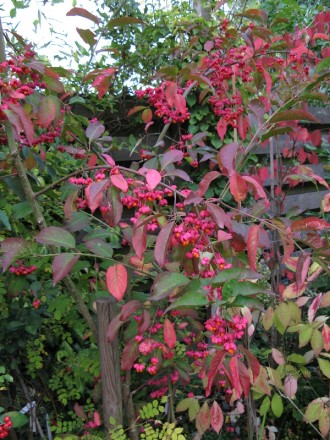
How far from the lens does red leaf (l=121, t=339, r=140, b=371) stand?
4.09 ft

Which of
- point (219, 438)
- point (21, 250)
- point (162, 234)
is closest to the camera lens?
point (162, 234)

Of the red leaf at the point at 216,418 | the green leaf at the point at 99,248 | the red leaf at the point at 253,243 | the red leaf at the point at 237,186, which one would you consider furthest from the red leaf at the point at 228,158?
the red leaf at the point at 216,418

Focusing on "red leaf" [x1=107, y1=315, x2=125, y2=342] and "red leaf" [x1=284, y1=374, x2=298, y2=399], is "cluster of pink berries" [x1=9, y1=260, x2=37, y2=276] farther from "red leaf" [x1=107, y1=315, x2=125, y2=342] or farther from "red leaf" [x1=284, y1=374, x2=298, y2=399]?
"red leaf" [x1=284, y1=374, x2=298, y2=399]

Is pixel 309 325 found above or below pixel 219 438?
above

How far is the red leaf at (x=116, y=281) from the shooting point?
1052 millimetres

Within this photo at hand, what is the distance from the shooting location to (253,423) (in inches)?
62.9

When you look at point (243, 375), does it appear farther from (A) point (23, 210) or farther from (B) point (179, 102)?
(B) point (179, 102)

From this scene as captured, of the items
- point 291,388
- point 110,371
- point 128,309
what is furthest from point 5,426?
point 291,388

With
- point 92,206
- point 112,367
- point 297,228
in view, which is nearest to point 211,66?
point 297,228

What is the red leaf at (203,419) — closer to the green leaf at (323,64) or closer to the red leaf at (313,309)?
the red leaf at (313,309)

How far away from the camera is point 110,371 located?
4.31 ft

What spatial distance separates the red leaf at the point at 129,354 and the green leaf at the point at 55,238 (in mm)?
340

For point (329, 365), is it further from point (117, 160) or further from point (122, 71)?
point (122, 71)

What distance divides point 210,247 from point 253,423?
33.7 inches
